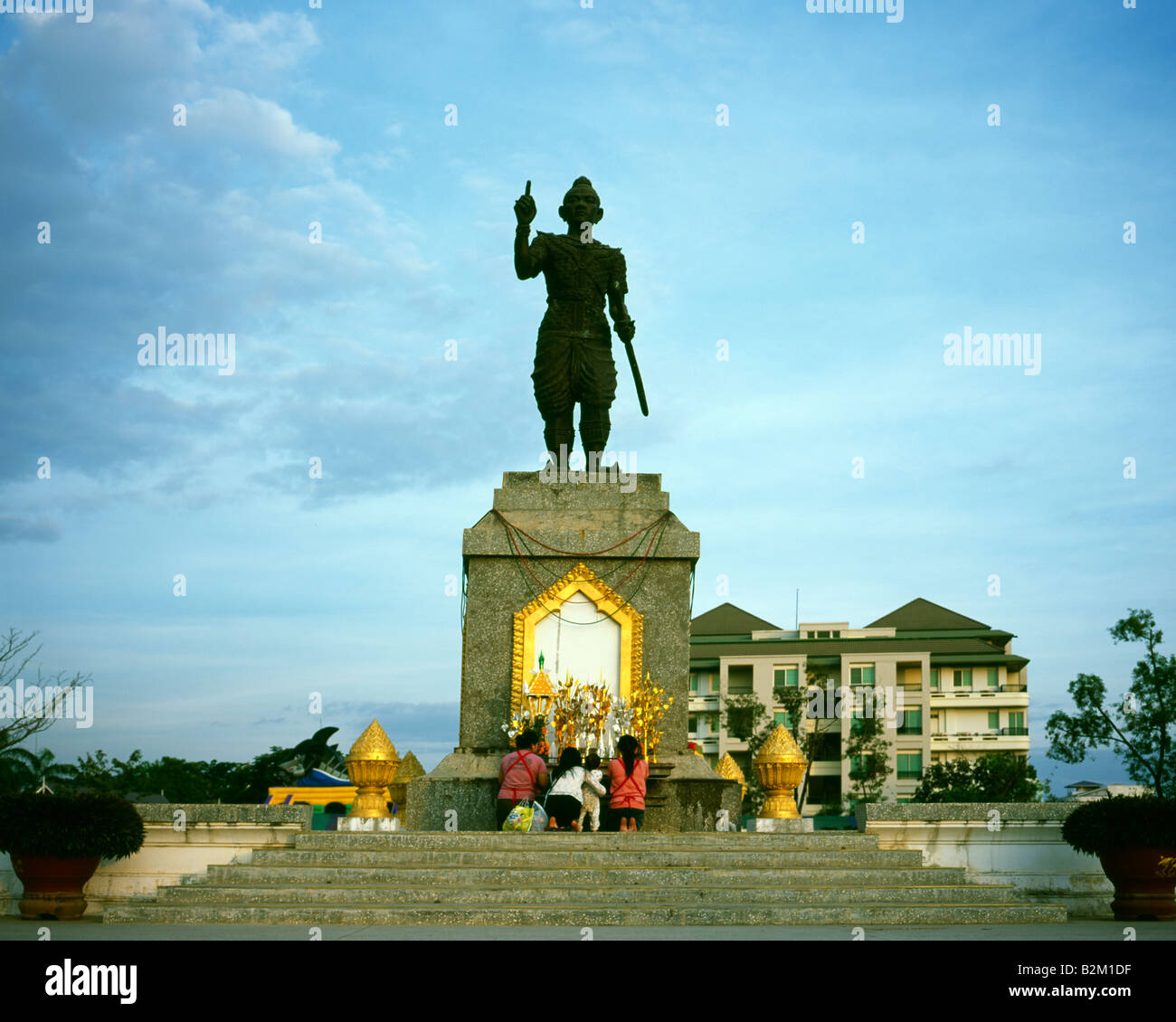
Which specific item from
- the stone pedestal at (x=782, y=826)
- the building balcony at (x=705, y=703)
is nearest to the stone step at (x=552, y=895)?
the stone pedestal at (x=782, y=826)

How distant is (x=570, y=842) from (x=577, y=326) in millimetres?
8213

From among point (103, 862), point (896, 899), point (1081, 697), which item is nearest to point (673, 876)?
point (896, 899)

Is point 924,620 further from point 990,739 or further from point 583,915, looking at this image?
point 583,915

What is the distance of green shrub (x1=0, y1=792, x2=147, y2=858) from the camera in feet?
38.4

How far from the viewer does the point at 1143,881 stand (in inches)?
471

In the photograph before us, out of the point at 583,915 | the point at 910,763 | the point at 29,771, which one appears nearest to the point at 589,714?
the point at 583,915

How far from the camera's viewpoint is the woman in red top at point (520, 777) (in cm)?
1395

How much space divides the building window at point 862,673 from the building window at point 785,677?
8.52 ft

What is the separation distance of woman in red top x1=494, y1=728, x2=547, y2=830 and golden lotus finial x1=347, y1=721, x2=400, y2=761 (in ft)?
4.70

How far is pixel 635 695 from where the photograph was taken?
53.6 ft

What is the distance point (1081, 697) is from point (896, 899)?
20.1 metres

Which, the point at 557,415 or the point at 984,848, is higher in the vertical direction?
the point at 557,415

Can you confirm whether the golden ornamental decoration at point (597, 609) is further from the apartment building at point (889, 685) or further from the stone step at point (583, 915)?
the apartment building at point (889, 685)
